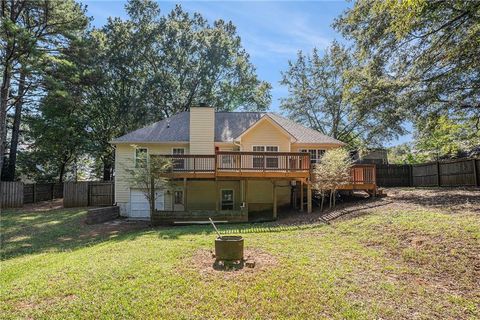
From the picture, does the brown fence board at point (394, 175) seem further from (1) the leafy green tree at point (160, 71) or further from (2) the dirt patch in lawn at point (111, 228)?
(2) the dirt patch in lawn at point (111, 228)

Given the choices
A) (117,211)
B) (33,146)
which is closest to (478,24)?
(117,211)

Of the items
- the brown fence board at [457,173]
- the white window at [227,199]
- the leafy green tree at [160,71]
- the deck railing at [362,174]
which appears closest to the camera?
the deck railing at [362,174]

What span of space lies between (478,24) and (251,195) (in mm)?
12710

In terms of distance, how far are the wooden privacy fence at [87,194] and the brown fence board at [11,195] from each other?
2.71 metres

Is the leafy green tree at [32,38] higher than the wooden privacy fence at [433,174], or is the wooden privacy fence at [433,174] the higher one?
the leafy green tree at [32,38]

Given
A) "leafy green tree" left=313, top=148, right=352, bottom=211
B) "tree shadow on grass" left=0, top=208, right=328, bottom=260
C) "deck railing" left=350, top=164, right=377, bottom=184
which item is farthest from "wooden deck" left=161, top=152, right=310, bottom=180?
"tree shadow on grass" left=0, top=208, right=328, bottom=260

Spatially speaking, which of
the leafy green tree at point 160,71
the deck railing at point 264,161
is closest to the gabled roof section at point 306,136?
the deck railing at point 264,161

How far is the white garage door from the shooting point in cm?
1808

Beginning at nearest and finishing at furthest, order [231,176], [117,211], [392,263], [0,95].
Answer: [392,263], [231,176], [117,211], [0,95]

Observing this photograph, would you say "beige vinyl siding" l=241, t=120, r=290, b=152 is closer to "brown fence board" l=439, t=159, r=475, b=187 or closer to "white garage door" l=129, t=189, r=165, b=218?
"white garage door" l=129, t=189, r=165, b=218

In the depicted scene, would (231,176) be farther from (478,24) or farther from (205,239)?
(478,24)

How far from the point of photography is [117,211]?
1798 centimetres

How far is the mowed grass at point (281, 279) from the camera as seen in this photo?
17.4 ft

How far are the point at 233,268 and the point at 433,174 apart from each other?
18519mm
